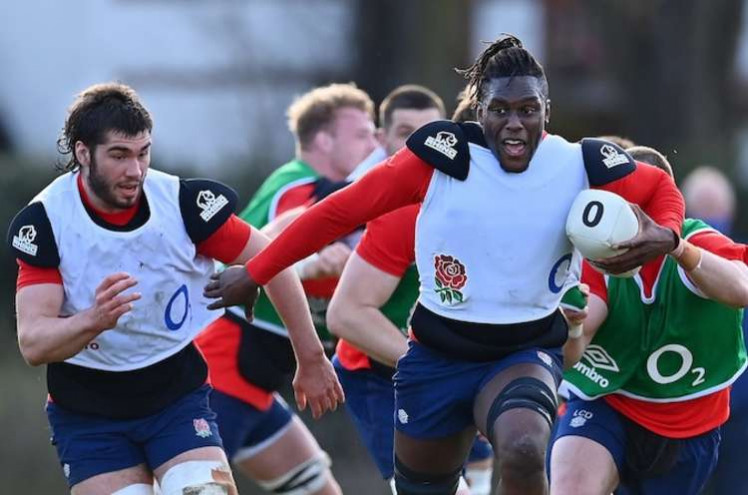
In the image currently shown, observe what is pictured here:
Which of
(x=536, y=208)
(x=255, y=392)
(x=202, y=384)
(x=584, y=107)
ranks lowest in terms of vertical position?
(x=584, y=107)

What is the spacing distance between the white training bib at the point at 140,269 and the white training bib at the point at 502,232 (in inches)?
39.0

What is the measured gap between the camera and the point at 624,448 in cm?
641

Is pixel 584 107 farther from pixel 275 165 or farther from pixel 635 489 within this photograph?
pixel 635 489

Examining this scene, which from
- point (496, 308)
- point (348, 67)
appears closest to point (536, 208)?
point (496, 308)

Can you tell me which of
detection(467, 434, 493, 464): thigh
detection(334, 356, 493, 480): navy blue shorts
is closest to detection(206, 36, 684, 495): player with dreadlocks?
detection(334, 356, 493, 480): navy blue shorts

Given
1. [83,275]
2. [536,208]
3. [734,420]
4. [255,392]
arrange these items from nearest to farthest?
[536,208]
[83,275]
[255,392]
[734,420]

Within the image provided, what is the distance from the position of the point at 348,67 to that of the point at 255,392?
13.0 meters

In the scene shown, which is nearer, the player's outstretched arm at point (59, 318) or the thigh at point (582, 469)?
the player's outstretched arm at point (59, 318)

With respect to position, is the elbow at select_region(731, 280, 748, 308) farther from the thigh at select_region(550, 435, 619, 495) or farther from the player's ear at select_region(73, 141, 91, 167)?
the player's ear at select_region(73, 141, 91, 167)

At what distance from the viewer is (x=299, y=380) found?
20.6ft

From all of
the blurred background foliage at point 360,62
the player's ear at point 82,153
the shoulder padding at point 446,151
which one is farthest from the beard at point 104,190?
the blurred background foliage at point 360,62

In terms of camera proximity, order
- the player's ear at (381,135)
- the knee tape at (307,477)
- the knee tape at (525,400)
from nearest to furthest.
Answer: the knee tape at (525,400) → the player's ear at (381,135) → the knee tape at (307,477)

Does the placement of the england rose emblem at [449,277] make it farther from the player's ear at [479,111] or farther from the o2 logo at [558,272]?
the player's ear at [479,111]

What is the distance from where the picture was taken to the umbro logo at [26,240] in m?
5.93
